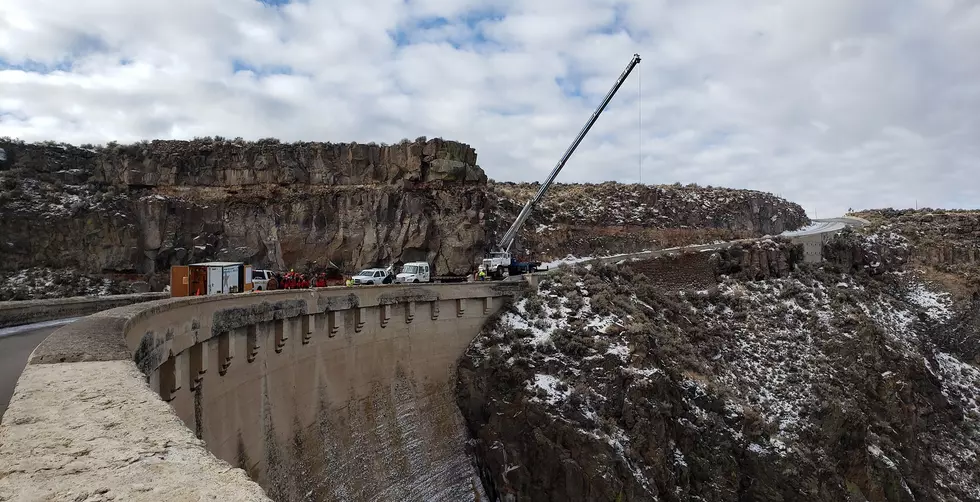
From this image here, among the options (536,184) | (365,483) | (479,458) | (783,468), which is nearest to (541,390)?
(479,458)

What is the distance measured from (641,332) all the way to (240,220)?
78.6ft

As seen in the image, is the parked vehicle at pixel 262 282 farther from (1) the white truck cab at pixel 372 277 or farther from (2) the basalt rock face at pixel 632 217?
(2) the basalt rock face at pixel 632 217

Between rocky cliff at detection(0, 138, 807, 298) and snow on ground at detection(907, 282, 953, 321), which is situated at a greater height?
rocky cliff at detection(0, 138, 807, 298)

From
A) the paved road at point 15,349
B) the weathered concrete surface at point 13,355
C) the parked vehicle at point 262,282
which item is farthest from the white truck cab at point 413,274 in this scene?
the weathered concrete surface at point 13,355

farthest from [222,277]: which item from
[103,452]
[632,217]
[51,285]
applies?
[632,217]

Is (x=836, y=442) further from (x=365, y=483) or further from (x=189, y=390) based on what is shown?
(x=189, y=390)

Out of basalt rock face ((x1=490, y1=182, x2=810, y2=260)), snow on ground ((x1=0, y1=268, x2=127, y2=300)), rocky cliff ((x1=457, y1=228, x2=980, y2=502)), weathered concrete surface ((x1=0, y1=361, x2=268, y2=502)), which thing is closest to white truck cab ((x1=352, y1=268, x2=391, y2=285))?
rocky cliff ((x1=457, y1=228, x2=980, y2=502))

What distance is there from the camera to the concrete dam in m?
2.99

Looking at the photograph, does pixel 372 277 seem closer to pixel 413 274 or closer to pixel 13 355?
pixel 413 274

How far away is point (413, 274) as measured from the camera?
2897cm

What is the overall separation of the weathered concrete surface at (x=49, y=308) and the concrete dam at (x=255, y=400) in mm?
3254

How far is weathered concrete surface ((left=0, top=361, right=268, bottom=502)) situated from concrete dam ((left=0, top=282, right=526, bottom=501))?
0.03 ft

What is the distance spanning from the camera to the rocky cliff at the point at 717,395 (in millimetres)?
20844

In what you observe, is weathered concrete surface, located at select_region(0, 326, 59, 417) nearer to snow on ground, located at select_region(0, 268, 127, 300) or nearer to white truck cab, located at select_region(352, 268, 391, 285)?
white truck cab, located at select_region(352, 268, 391, 285)
